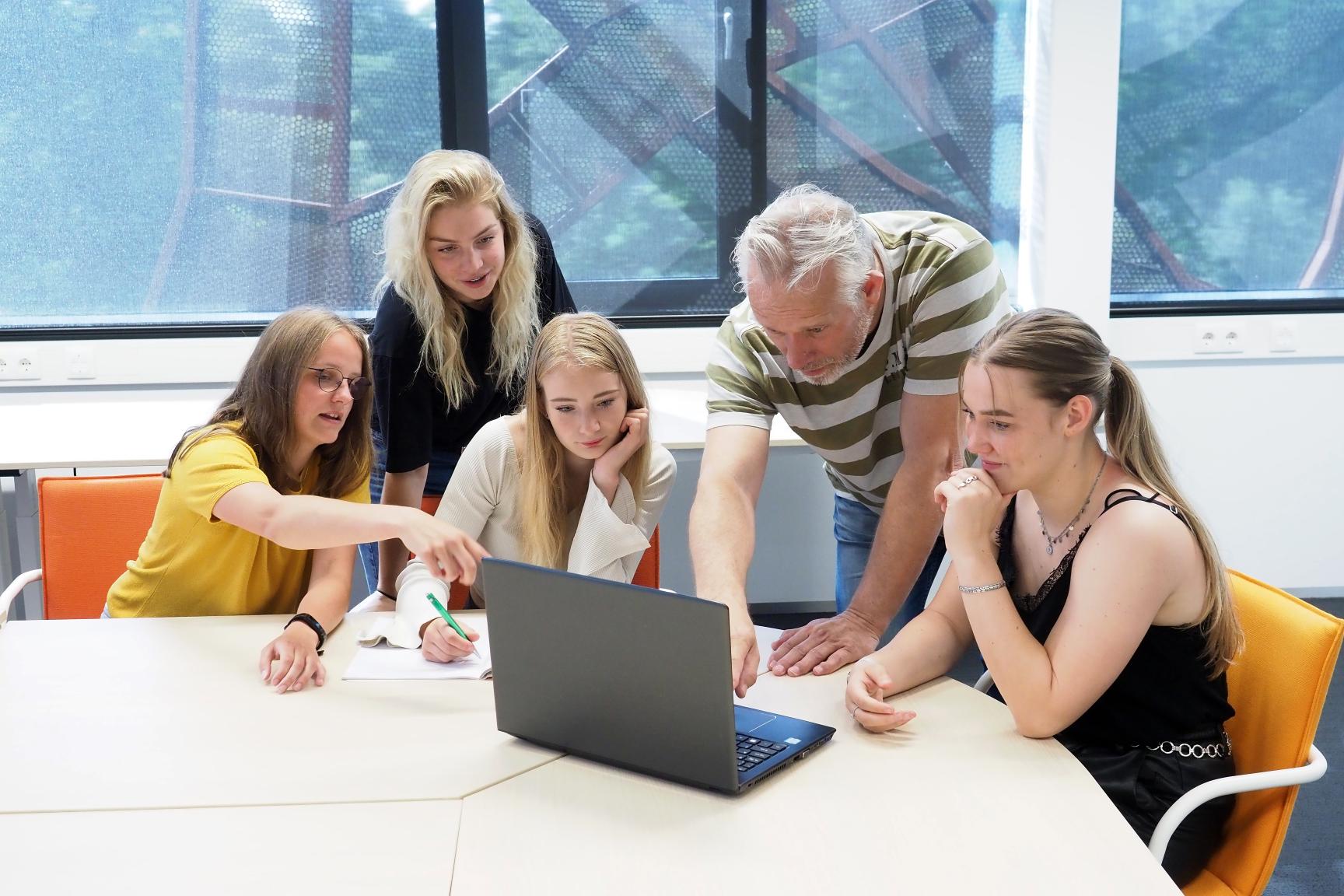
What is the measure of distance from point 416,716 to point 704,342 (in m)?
2.34

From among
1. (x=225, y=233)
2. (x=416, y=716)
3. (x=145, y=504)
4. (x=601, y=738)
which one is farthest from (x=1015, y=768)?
(x=225, y=233)

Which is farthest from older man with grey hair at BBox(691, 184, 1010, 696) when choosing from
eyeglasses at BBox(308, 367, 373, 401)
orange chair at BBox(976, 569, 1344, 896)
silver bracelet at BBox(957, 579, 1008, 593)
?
eyeglasses at BBox(308, 367, 373, 401)

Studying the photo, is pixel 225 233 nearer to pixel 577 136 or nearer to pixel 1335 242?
pixel 577 136

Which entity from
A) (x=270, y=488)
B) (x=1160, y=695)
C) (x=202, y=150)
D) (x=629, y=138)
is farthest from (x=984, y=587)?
(x=202, y=150)

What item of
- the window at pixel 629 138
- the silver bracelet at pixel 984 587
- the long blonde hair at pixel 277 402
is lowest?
the silver bracelet at pixel 984 587

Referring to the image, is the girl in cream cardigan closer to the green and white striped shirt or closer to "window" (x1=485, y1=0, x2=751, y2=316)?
the green and white striped shirt

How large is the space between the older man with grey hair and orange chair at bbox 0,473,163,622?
1163 mm

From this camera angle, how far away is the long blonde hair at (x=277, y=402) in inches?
78.2

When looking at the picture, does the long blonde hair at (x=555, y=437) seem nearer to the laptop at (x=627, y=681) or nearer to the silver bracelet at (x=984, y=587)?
the laptop at (x=627, y=681)

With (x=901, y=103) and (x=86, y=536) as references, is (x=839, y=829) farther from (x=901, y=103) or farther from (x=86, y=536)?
(x=901, y=103)

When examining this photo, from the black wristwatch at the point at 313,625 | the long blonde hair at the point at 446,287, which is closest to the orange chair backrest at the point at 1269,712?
the black wristwatch at the point at 313,625

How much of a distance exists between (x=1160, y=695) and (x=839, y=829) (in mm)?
551

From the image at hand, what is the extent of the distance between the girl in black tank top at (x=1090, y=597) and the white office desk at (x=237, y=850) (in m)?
0.58

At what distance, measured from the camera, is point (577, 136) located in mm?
3693
